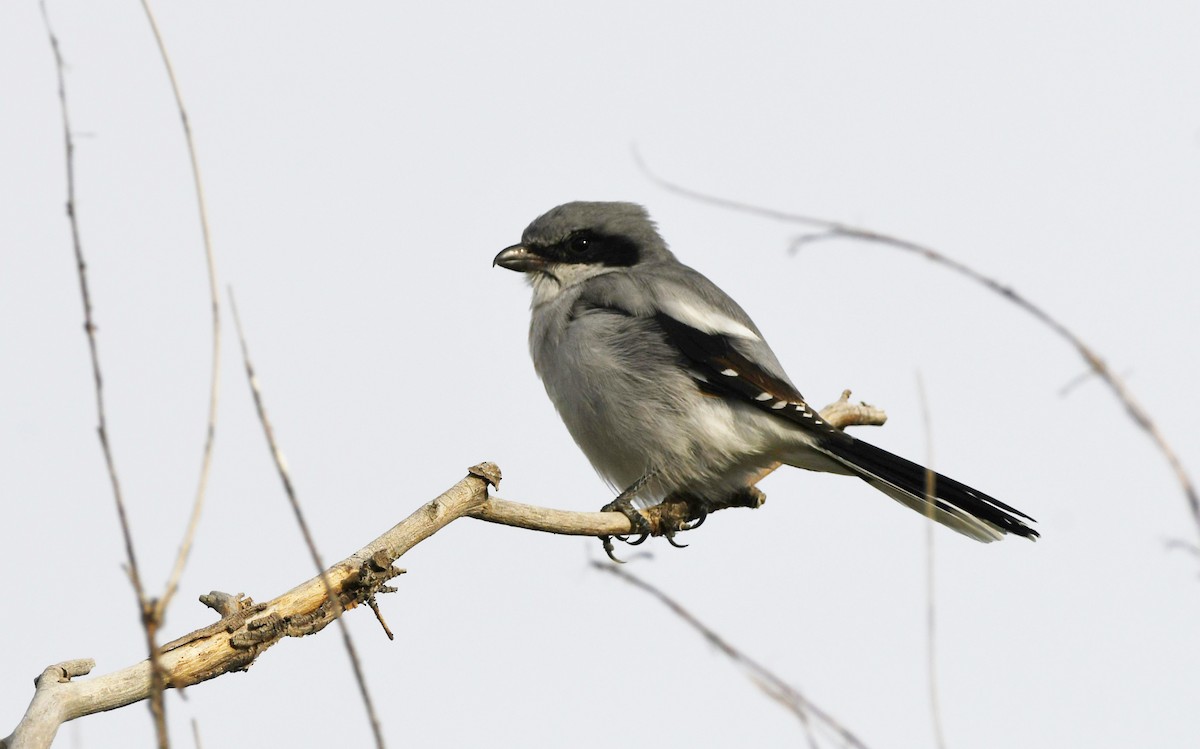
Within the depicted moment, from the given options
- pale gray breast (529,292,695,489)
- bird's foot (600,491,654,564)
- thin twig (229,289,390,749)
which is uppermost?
pale gray breast (529,292,695,489)

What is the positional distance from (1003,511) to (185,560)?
2.83 metres

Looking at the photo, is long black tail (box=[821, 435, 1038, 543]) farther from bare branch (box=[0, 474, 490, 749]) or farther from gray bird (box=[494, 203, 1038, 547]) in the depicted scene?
bare branch (box=[0, 474, 490, 749])

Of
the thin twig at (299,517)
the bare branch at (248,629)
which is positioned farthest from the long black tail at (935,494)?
the thin twig at (299,517)

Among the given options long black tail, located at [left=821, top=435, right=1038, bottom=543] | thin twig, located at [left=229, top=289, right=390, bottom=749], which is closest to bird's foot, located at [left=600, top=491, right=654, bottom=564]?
long black tail, located at [left=821, top=435, right=1038, bottom=543]

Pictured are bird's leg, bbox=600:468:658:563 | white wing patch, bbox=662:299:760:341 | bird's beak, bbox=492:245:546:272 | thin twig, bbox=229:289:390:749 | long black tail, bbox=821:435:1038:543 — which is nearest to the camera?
thin twig, bbox=229:289:390:749

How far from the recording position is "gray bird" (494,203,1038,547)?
4.21 m

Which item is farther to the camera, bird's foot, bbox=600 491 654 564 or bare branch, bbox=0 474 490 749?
bird's foot, bbox=600 491 654 564

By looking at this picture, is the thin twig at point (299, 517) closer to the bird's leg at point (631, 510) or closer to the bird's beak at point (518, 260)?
the bird's leg at point (631, 510)

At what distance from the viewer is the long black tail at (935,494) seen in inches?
147

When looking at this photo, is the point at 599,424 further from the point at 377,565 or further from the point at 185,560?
the point at 185,560

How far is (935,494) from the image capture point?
386 centimetres

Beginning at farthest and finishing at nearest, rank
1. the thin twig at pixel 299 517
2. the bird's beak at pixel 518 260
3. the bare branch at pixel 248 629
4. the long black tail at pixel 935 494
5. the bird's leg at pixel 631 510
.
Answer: the bird's beak at pixel 518 260 < the bird's leg at pixel 631 510 < the long black tail at pixel 935 494 < the bare branch at pixel 248 629 < the thin twig at pixel 299 517

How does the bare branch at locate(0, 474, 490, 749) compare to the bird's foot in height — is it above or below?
below

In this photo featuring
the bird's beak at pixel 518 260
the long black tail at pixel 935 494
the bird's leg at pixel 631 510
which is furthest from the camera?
the bird's beak at pixel 518 260
